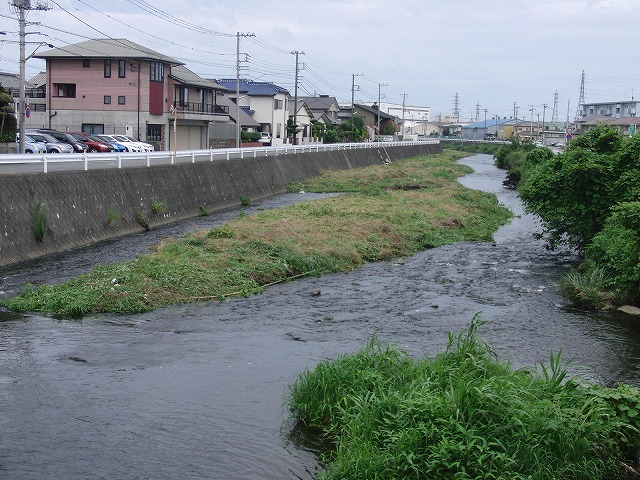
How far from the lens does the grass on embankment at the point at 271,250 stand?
15812mm

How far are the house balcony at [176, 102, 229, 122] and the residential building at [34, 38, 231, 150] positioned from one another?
198 millimetres

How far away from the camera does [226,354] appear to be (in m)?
12.8

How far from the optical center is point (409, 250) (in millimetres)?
25094

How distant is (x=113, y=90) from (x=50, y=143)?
16706mm

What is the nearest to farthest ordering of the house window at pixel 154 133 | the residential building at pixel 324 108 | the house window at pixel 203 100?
1. the house window at pixel 154 133
2. the house window at pixel 203 100
3. the residential building at pixel 324 108

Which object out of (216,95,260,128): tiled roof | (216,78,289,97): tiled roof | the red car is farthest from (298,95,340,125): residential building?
the red car

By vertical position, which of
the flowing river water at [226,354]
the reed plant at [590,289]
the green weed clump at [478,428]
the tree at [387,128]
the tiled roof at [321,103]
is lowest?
the flowing river water at [226,354]

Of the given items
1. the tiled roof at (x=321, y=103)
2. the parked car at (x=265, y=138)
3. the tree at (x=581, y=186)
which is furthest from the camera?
the tiled roof at (x=321, y=103)

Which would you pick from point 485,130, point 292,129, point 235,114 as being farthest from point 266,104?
point 485,130

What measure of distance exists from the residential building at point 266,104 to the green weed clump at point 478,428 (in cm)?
7174

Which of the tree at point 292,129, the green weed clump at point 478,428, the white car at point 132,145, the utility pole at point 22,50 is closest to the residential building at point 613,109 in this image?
the tree at point 292,129

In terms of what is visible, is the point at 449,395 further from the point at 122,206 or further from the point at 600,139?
the point at 122,206

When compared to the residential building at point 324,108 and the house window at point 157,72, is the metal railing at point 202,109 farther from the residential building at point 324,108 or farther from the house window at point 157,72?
the residential building at point 324,108

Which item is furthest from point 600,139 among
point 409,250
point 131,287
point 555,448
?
point 555,448
